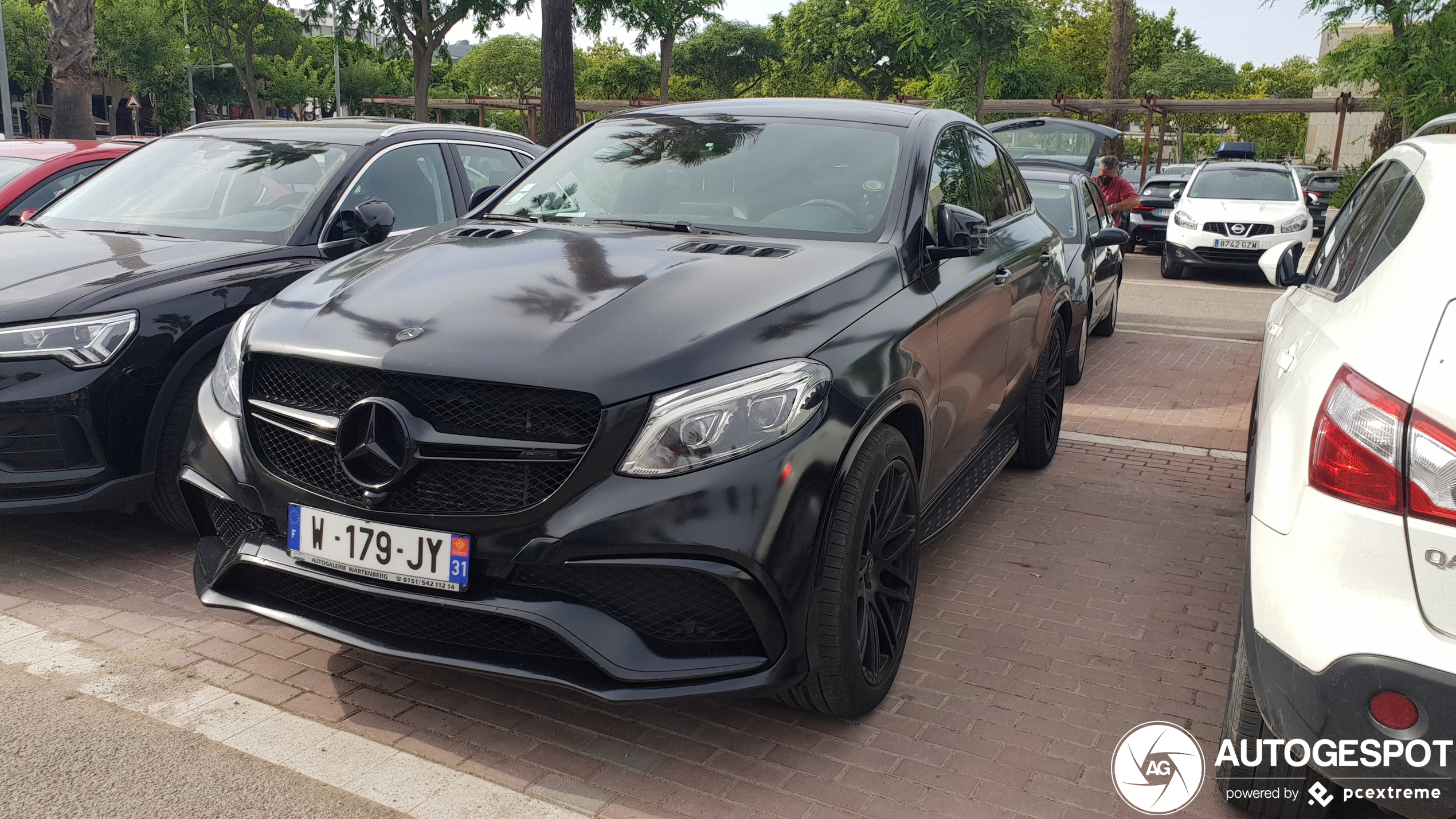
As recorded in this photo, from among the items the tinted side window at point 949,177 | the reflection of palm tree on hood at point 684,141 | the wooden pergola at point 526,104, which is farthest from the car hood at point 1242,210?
the wooden pergola at point 526,104

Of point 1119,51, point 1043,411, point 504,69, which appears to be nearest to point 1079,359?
point 1043,411

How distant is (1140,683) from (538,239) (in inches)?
Answer: 93.5

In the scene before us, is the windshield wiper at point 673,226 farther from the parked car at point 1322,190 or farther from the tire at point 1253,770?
the parked car at point 1322,190

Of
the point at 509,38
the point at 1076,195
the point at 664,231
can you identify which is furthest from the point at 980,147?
the point at 509,38

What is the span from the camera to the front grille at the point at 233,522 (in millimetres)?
3193

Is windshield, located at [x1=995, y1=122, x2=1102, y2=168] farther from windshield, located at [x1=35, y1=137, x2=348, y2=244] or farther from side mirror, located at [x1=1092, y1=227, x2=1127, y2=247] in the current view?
windshield, located at [x1=35, y1=137, x2=348, y2=244]

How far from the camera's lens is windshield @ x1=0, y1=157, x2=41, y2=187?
727cm

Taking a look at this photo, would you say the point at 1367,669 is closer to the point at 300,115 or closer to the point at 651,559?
the point at 651,559

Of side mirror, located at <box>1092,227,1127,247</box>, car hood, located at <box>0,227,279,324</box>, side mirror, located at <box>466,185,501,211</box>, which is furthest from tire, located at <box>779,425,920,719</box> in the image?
side mirror, located at <box>1092,227,1127,247</box>

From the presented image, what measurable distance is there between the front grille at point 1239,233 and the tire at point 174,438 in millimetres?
14300

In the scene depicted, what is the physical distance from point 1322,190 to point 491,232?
27.6 meters

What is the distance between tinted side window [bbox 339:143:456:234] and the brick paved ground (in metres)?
4.09

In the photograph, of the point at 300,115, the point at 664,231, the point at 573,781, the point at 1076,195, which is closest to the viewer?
the point at 573,781

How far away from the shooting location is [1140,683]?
368 centimetres
